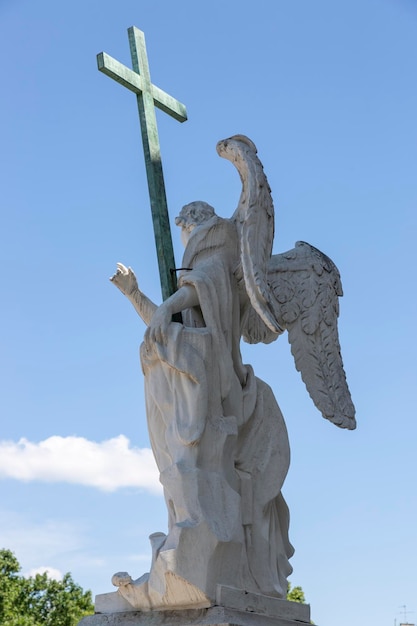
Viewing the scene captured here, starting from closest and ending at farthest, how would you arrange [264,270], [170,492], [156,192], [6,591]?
[170,492] < [264,270] < [156,192] < [6,591]

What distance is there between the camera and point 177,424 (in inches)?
292

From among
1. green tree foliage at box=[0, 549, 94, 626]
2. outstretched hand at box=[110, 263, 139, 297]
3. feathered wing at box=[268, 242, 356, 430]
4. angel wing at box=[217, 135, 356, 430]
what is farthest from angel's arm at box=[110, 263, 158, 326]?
green tree foliage at box=[0, 549, 94, 626]

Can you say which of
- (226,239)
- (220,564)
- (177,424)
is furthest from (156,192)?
(220,564)

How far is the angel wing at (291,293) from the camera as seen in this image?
7.74 meters

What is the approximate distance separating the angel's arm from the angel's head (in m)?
0.53

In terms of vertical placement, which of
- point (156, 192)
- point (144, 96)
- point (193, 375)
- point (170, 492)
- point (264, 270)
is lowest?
point (170, 492)

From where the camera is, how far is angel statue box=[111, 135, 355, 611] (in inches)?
279

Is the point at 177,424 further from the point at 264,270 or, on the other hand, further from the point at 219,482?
the point at 264,270

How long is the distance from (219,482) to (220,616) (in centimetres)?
92

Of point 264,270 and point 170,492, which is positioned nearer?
point 170,492

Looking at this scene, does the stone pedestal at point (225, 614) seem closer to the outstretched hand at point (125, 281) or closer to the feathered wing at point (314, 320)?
the feathered wing at point (314, 320)

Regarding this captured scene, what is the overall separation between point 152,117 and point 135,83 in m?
0.29

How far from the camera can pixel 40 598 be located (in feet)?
76.5

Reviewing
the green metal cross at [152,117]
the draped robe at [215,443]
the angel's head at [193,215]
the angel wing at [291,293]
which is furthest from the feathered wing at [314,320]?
the green metal cross at [152,117]
